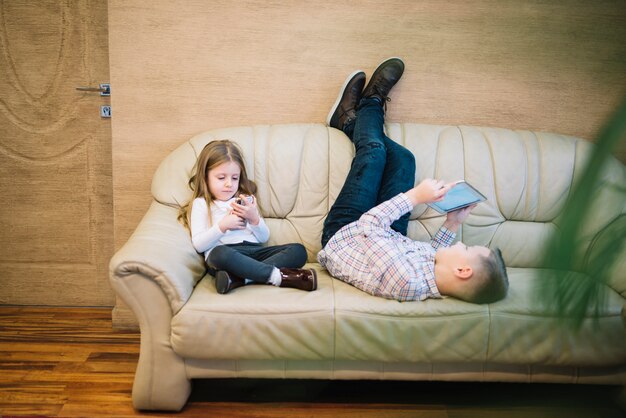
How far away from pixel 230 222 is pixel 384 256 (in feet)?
1.93

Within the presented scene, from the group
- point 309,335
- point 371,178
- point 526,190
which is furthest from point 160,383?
point 526,190

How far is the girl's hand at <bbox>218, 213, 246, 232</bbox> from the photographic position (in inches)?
79.6

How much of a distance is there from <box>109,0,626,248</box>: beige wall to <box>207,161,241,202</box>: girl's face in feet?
1.66

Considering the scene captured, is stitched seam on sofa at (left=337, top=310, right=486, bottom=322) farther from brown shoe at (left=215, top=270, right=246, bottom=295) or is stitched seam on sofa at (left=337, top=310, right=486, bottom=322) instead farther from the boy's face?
brown shoe at (left=215, top=270, right=246, bottom=295)

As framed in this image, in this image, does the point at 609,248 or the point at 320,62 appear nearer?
the point at 609,248

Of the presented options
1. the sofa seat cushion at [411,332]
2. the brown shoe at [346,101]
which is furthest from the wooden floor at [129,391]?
the brown shoe at [346,101]

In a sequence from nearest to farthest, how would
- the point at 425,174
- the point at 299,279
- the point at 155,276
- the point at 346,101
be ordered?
the point at 155,276 < the point at 299,279 < the point at 425,174 < the point at 346,101

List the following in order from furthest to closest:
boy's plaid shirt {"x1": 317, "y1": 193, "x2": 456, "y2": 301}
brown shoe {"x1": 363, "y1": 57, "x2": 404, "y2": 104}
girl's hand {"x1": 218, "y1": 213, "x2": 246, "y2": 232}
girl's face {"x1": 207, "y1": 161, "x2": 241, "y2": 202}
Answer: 1. brown shoe {"x1": 363, "y1": 57, "x2": 404, "y2": 104}
2. girl's face {"x1": 207, "y1": 161, "x2": 241, "y2": 202}
3. girl's hand {"x1": 218, "y1": 213, "x2": 246, "y2": 232}
4. boy's plaid shirt {"x1": 317, "y1": 193, "x2": 456, "y2": 301}

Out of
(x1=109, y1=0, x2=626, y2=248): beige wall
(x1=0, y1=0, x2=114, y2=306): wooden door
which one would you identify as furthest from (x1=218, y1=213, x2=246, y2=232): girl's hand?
(x1=0, y1=0, x2=114, y2=306): wooden door

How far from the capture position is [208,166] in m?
2.18

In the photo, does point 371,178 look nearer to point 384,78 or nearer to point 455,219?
point 455,219

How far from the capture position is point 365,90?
2.54 metres

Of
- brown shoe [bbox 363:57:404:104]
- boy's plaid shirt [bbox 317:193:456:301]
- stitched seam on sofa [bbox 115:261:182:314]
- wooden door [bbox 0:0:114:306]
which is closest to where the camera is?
stitched seam on sofa [bbox 115:261:182:314]

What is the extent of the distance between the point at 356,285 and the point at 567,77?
1.59 m
